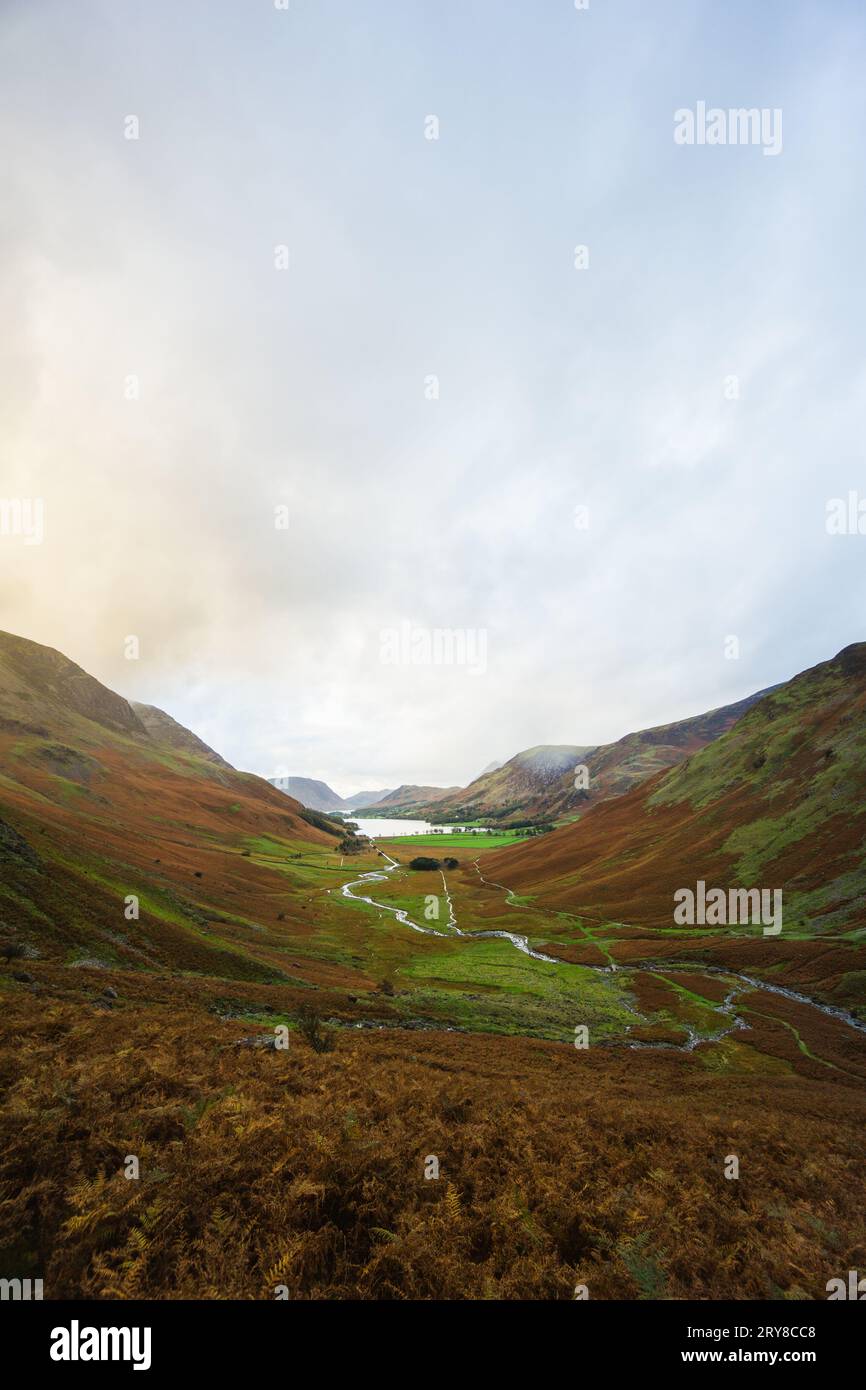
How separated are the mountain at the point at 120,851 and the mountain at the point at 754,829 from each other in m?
62.1

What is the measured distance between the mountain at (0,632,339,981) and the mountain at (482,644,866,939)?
62058mm

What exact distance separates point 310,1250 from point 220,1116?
501cm

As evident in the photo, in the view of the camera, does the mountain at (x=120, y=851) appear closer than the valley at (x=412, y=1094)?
No

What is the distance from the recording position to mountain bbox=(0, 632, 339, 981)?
31938mm

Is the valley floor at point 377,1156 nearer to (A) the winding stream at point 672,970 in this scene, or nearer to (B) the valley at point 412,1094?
(B) the valley at point 412,1094

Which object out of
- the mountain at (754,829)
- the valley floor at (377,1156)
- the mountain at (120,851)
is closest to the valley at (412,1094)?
the valley floor at (377,1156)

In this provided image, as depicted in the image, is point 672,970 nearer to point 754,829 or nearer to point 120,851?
point 754,829

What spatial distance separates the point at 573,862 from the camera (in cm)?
12281

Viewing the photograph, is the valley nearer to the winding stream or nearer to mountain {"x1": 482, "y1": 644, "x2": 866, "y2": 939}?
the winding stream

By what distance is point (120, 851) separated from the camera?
63375 millimetres

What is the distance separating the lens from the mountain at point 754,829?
72.2 metres

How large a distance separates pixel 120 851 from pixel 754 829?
105210mm

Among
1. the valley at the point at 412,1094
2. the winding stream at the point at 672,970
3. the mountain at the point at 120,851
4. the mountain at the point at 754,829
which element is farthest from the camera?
the mountain at the point at 754,829
